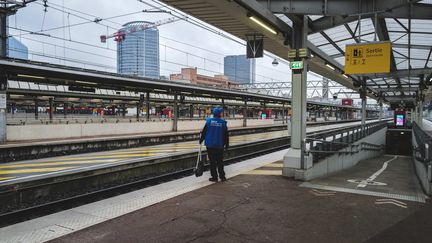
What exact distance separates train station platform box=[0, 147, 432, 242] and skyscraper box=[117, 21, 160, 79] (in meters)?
31.1

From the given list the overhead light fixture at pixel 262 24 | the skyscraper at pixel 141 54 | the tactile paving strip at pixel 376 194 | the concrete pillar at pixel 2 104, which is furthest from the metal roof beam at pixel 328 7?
the skyscraper at pixel 141 54

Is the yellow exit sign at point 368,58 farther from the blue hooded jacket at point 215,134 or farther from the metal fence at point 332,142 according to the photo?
the blue hooded jacket at point 215,134

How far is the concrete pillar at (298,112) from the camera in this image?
8.14 m

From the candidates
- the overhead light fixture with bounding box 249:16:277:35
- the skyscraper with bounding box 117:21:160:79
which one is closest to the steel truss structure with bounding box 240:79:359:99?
the skyscraper with bounding box 117:21:160:79

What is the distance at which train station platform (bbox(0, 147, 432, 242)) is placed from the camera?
430cm

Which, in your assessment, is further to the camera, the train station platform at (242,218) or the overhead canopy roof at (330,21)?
the overhead canopy roof at (330,21)

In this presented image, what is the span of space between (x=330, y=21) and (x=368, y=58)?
1.56m

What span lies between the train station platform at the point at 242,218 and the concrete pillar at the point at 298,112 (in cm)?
110

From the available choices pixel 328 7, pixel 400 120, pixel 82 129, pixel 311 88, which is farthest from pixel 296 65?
pixel 311 88

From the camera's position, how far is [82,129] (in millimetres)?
18922

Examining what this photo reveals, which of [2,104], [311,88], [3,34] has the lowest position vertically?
[2,104]

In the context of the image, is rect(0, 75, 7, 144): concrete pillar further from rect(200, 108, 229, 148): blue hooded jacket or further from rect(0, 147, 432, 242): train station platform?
rect(200, 108, 229, 148): blue hooded jacket

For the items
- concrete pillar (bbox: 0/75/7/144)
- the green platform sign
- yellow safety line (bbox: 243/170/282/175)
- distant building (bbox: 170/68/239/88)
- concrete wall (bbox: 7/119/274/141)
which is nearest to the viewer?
the green platform sign

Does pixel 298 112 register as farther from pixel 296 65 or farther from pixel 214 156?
pixel 214 156
